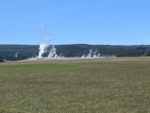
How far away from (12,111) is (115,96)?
20.5 feet

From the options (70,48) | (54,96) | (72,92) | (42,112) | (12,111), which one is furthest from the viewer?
(70,48)

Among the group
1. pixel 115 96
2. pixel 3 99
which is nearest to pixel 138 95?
pixel 115 96

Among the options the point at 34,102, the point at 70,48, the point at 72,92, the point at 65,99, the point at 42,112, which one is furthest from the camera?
the point at 70,48

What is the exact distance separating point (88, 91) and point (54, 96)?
2463mm

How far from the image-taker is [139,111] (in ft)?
38.2

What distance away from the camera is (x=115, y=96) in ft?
50.6

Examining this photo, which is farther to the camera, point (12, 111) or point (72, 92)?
point (72, 92)

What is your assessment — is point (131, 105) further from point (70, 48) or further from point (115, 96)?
point (70, 48)

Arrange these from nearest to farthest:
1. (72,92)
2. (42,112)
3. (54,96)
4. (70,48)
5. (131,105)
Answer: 1. (42,112)
2. (131,105)
3. (54,96)
4. (72,92)
5. (70,48)

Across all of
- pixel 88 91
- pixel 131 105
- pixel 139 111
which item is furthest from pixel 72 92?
pixel 139 111

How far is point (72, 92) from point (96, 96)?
79.2 inches

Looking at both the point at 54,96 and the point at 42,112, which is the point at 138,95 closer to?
the point at 54,96

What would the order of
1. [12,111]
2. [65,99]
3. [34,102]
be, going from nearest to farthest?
[12,111], [34,102], [65,99]

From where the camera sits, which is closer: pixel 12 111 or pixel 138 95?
pixel 12 111
